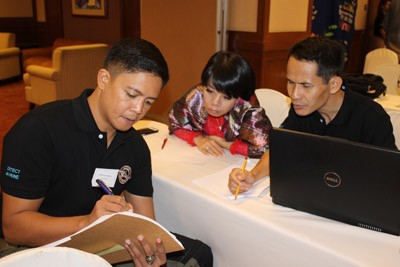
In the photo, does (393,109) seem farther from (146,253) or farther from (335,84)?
(146,253)

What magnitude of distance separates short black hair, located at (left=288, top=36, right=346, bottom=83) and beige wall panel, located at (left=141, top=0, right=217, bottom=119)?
2.29 metres

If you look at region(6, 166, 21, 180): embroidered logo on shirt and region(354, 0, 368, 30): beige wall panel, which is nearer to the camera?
region(6, 166, 21, 180): embroidered logo on shirt

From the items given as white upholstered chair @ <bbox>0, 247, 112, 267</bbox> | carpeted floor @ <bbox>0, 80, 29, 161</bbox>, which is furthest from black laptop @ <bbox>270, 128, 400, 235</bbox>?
carpeted floor @ <bbox>0, 80, 29, 161</bbox>

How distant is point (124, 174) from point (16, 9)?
23.8 feet

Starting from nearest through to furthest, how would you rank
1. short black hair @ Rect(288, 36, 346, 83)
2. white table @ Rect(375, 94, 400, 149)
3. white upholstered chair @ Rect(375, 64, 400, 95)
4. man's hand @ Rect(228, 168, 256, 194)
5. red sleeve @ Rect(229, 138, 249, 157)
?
man's hand @ Rect(228, 168, 256, 194), short black hair @ Rect(288, 36, 346, 83), red sleeve @ Rect(229, 138, 249, 157), white table @ Rect(375, 94, 400, 149), white upholstered chair @ Rect(375, 64, 400, 95)

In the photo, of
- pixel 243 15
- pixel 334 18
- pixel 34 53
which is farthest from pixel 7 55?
pixel 334 18

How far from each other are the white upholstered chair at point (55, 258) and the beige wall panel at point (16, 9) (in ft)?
25.2

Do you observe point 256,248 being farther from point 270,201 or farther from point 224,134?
point 224,134

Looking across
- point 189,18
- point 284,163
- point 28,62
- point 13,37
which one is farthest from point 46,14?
point 284,163

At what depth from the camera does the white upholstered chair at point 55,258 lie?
739 mm

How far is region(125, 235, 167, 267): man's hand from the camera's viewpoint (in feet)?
3.64

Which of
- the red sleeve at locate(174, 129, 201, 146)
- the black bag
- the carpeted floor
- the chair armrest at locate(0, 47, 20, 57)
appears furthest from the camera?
the chair armrest at locate(0, 47, 20, 57)

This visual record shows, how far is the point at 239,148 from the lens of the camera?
1769mm

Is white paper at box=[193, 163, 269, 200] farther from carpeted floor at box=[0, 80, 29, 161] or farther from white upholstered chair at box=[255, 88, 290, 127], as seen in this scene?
carpeted floor at box=[0, 80, 29, 161]
